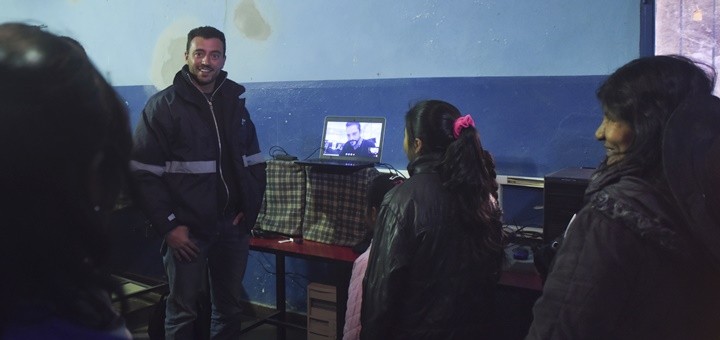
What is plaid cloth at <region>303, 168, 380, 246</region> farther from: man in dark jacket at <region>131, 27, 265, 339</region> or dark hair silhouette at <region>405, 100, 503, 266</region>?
dark hair silhouette at <region>405, 100, 503, 266</region>

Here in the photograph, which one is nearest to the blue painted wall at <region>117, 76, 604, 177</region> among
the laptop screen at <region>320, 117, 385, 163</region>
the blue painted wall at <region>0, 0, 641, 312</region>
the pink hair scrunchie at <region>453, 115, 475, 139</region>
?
the blue painted wall at <region>0, 0, 641, 312</region>

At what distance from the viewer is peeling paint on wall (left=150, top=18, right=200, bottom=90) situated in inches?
152

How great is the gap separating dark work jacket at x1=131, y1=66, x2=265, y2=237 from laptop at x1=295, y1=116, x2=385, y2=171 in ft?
1.61

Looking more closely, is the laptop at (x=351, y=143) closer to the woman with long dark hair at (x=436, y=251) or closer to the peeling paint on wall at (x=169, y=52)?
the woman with long dark hair at (x=436, y=251)

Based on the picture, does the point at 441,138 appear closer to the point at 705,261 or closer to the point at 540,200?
the point at 705,261

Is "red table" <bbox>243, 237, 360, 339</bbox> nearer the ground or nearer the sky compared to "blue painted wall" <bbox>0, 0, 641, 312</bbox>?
nearer the ground

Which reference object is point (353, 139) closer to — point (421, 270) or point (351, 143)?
point (351, 143)

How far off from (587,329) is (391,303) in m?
0.73

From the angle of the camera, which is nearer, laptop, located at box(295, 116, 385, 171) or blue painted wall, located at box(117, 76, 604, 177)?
blue painted wall, located at box(117, 76, 604, 177)

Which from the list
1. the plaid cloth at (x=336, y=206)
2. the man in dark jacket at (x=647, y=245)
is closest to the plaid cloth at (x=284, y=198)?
the plaid cloth at (x=336, y=206)

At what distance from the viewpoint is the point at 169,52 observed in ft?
12.9

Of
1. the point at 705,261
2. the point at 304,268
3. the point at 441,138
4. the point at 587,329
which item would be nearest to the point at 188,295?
the point at 304,268

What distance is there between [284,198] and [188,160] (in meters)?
0.75

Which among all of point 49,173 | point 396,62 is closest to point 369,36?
point 396,62
